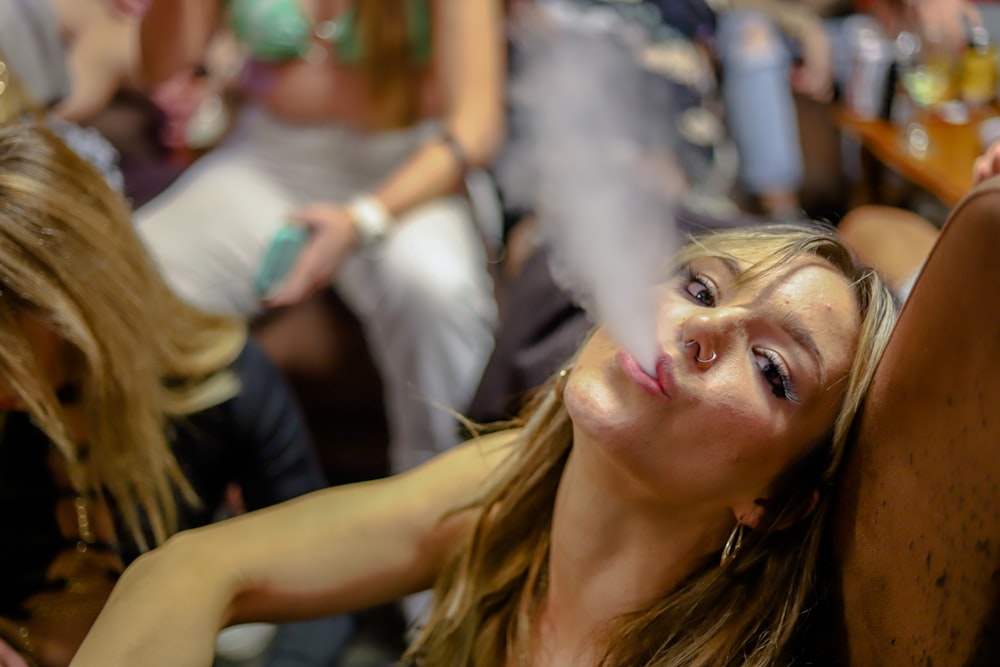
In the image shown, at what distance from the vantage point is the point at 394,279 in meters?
1.65

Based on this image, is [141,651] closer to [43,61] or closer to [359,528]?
[359,528]

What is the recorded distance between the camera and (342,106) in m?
1.77

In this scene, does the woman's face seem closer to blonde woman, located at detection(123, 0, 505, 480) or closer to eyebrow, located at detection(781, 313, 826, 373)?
eyebrow, located at detection(781, 313, 826, 373)

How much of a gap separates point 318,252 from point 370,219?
0.12 metres

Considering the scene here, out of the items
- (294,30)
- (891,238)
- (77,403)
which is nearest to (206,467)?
A: (77,403)

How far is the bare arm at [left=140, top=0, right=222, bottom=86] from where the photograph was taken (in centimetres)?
168

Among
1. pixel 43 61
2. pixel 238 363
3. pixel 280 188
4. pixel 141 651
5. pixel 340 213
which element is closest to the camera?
pixel 141 651

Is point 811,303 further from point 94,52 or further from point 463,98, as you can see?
point 94,52

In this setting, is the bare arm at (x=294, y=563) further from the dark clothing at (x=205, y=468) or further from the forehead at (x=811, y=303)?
the forehead at (x=811, y=303)

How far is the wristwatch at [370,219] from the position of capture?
165 cm

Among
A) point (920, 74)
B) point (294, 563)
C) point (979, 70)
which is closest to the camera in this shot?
point (294, 563)

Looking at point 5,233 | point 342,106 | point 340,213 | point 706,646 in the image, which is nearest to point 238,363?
point 5,233

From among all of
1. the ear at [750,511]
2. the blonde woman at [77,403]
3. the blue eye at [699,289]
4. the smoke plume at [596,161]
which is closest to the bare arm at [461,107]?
the smoke plume at [596,161]

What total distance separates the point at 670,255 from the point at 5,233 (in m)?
0.66
